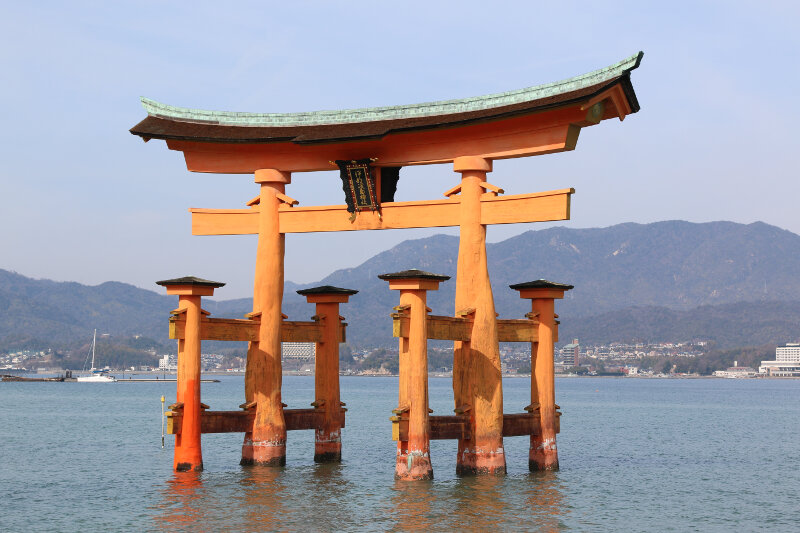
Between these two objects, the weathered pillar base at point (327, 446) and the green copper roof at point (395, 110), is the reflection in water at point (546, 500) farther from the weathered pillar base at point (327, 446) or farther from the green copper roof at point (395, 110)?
the green copper roof at point (395, 110)

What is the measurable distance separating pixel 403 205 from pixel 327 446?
8.63 m

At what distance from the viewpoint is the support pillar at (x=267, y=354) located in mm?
28828

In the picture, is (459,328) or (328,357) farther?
(328,357)

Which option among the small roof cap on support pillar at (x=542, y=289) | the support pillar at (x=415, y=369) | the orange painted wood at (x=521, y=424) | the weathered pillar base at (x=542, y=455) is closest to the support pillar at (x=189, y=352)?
the support pillar at (x=415, y=369)

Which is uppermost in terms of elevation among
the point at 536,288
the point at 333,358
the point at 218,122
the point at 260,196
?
the point at 218,122

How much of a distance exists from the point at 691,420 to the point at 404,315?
5912 centimetres

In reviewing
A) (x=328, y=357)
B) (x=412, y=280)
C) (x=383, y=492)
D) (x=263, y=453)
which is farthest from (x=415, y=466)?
(x=328, y=357)

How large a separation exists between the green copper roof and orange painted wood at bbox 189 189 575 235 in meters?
2.58

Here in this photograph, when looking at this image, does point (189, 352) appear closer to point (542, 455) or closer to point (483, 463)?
point (483, 463)

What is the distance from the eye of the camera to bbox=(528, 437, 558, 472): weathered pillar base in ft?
94.1

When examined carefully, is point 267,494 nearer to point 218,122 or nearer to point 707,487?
point 218,122

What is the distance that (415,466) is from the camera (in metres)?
25.6

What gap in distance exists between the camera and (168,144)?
99.5 feet

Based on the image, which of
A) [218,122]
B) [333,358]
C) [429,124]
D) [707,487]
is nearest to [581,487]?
[707,487]
